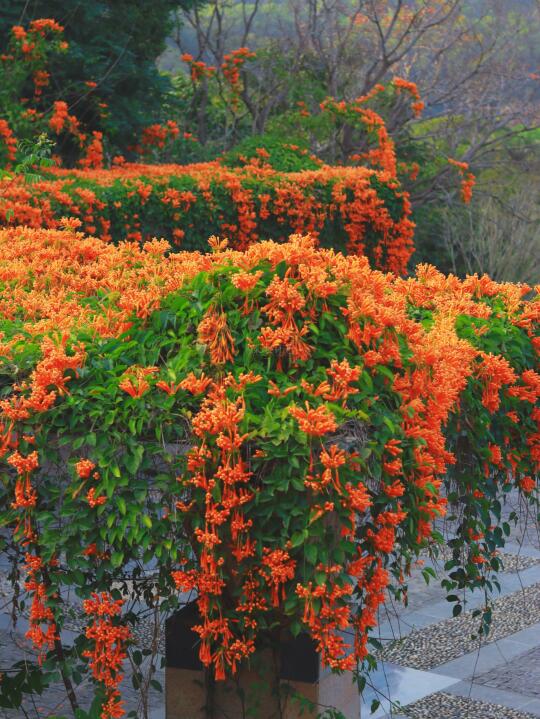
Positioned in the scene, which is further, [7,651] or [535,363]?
[7,651]

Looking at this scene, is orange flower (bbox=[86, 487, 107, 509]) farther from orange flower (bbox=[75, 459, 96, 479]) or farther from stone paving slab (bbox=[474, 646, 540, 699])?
stone paving slab (bbox=[474, 646, 540, 699])

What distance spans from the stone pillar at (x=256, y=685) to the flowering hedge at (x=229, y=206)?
430cm

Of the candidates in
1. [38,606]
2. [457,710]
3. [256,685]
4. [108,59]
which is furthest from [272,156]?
[38,606]

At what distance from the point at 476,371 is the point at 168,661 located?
1441mm

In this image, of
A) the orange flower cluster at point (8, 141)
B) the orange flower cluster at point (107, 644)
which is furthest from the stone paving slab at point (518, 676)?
the orange flower cluster at point (8, 141)

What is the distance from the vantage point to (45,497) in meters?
3.05

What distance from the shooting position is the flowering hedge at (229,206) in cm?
821

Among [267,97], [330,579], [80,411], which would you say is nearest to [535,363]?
[330,579]

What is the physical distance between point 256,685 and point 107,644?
53 centimetres

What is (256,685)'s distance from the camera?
3270 mm

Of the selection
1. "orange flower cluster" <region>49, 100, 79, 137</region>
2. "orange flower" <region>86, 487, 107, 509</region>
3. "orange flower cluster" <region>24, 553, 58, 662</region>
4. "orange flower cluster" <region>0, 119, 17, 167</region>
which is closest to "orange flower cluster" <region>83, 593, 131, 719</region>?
→ "orange flower cluster" <region>24, 553, 58, 662</region>

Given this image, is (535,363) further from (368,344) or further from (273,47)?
(273,47)

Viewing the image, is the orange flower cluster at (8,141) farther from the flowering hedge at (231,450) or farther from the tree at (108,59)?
the flowering hedge at (231,450)

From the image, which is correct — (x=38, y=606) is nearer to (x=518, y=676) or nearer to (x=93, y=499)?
(x=93, y=499)
